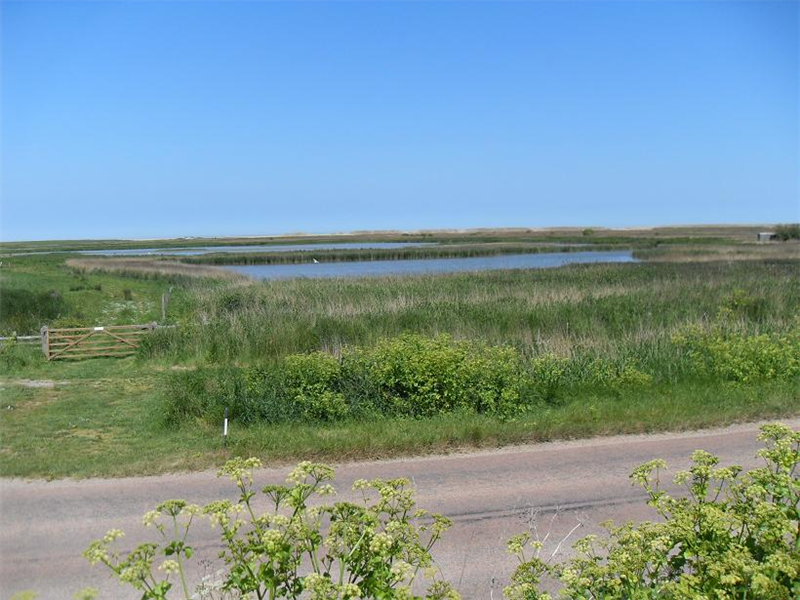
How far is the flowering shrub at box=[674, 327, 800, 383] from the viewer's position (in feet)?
42.1

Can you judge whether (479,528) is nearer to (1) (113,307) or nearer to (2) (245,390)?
(2) (245,390)

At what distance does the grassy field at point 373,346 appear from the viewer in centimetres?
947

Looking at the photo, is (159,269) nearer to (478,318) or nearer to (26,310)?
(26,310)

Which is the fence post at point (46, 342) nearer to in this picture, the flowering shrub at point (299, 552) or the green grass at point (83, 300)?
the green grass at point (83, 300)

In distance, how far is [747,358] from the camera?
43.2 ft

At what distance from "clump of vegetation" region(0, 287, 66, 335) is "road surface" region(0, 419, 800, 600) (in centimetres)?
1894

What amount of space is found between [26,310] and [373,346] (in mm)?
19220

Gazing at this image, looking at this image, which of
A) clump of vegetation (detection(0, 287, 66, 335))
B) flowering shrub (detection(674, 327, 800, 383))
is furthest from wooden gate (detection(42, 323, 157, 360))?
flowering shrub (detection(674, 327, 800, 383))

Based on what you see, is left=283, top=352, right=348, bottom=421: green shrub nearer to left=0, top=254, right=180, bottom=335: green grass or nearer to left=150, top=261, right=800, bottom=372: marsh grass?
left=150, top=261, right=800, bottom=372: marsh grass

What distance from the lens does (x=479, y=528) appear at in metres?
6.39

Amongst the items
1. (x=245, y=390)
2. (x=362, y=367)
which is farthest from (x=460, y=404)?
(x=245, y=390)

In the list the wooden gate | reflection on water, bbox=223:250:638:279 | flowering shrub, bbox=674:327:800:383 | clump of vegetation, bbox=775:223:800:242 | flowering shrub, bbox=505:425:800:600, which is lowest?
the wooden gate

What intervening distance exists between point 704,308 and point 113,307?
2781 cm

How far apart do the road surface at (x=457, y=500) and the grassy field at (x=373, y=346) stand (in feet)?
1.92
